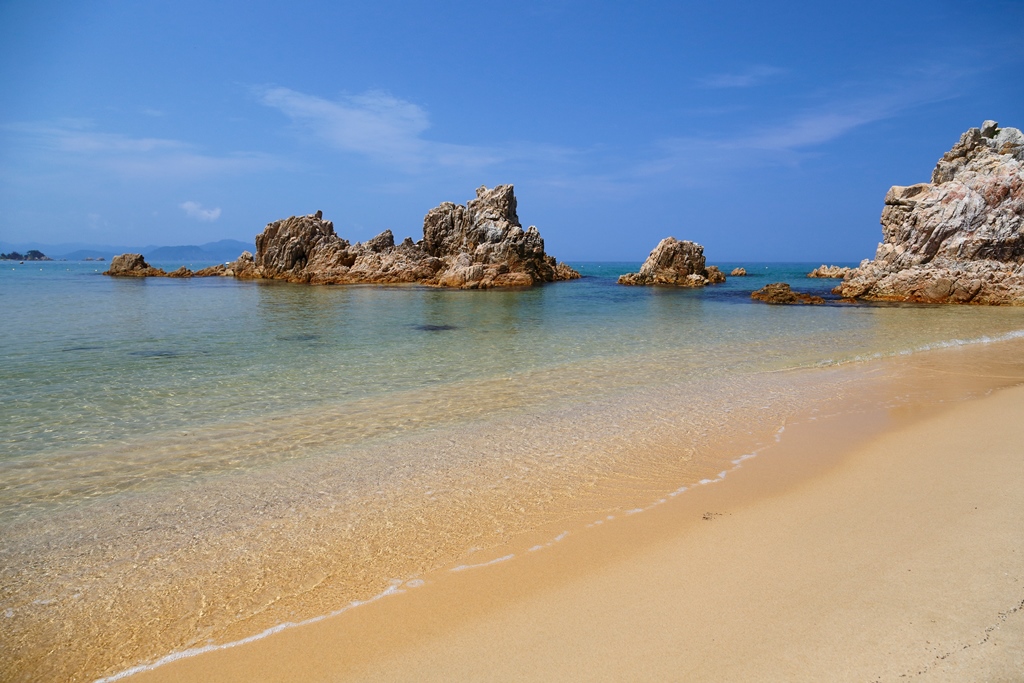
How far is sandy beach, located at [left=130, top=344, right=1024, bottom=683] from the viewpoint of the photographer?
3260mm

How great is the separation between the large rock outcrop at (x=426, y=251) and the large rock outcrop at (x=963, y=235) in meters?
30.0

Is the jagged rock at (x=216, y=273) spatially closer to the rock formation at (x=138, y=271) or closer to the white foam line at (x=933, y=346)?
the rock formation at (x=138, y=271)

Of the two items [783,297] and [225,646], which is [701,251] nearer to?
[783,297]

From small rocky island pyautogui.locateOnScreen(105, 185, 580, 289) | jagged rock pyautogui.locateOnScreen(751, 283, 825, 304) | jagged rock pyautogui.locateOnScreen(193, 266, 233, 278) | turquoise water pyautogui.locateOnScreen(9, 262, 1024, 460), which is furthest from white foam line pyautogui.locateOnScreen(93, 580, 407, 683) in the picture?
jagged rock pyautogui.locateOnScreen(193, 266, 233, 278)

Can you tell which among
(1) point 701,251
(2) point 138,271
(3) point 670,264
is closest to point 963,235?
(1) point 701,251

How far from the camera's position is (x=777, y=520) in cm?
523

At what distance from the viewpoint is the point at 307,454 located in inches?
301

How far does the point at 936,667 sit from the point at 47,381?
14.7 meters

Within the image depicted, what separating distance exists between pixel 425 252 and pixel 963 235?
153 ft

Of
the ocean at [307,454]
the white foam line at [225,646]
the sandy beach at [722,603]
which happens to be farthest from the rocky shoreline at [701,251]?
Result: the white foam line at [225,646]

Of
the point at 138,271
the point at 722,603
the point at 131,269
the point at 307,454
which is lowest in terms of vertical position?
the point at 307,454

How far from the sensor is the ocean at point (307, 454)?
4191 millimetres

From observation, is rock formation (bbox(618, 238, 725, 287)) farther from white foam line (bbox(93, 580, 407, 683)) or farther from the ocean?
white foam line (bbox(93, 580, 407, 683))

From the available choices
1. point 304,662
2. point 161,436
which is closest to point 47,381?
point 161,436
